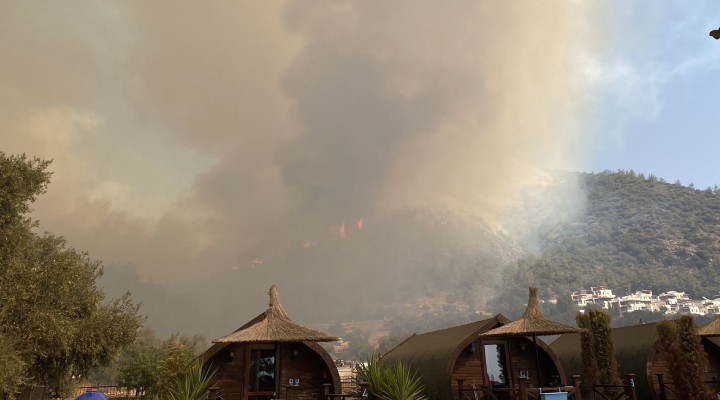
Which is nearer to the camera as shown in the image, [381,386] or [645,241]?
[381,386]

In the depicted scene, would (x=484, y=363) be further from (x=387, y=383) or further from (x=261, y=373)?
(x=261, y=373)

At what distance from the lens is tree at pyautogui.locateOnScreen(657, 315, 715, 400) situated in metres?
18.8

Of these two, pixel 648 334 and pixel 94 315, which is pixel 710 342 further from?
pixel 94 315

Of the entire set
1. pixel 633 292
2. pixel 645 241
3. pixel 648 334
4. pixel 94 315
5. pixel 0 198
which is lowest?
pixel 648 334

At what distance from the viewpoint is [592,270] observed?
197 meters

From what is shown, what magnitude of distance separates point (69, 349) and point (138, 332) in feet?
14.1

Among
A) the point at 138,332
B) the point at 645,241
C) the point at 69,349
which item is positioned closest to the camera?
the point at 69,349

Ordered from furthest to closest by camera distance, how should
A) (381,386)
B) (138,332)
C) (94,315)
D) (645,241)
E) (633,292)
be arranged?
1. (645,241)
2. (633,292)
3. (138,332)
4. (94,315)
5. (381,386)

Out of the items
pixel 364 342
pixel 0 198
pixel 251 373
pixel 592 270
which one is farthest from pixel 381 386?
pixel 592 270

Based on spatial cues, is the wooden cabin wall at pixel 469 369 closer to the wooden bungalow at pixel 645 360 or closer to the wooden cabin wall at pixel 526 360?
the wooden cabin wall at pixel 526 360

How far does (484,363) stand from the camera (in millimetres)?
19906

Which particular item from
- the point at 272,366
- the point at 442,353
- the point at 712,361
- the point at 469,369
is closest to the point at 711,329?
the point at 712,361

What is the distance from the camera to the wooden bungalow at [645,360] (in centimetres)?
2091

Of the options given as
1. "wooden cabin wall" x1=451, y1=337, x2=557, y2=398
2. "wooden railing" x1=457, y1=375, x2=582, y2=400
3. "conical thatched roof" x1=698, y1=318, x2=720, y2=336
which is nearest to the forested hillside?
"conical thatched roof" x1=698, y1=318, x2=720, y2=336
